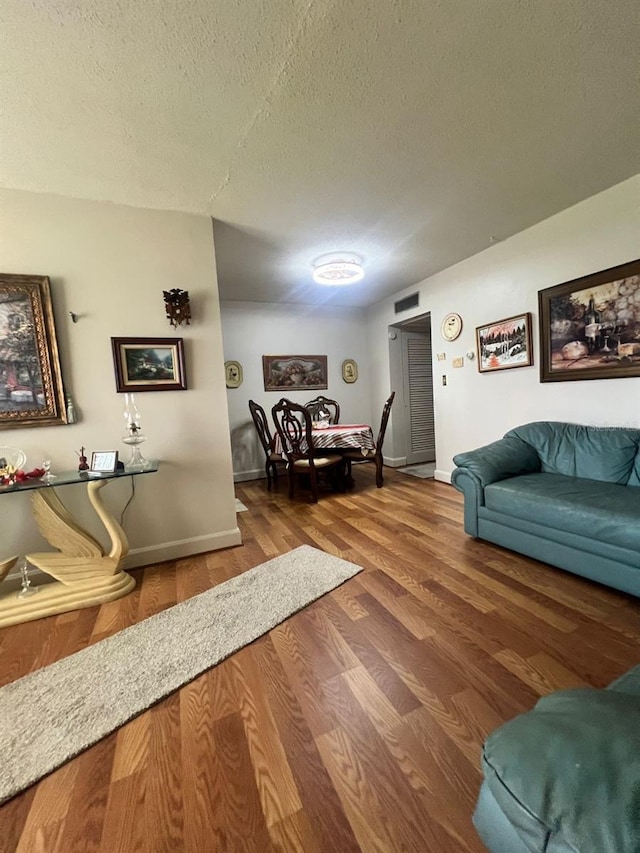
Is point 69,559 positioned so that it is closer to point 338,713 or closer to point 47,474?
point 47,474

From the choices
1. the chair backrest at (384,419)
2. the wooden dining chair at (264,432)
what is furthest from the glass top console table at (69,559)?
the chair backrest at (384,419)

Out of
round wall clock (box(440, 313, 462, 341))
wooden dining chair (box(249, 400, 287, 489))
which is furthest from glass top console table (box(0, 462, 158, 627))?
round wall clock (box(440, 313, 462, 341))

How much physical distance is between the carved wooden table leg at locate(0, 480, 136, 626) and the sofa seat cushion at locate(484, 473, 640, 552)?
2.56 metres

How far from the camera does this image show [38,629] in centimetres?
177

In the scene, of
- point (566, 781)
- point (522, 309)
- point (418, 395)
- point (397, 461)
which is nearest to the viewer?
point (566, 781)

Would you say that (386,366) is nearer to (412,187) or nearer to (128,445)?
(412,187)

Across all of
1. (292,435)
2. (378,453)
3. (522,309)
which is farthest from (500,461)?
(292,435)

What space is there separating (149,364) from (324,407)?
9.98 feet

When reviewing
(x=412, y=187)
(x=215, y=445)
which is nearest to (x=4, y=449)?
(x=215, y=445)

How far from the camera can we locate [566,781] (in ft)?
1.68

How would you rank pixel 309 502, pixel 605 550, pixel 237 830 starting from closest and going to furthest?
pixel 237 830, pixel 605 550, pixel 309 502

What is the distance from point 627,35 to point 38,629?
12.7 ft

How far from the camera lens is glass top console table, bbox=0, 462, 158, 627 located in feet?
6.24

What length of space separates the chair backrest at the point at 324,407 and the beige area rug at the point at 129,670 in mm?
3105
